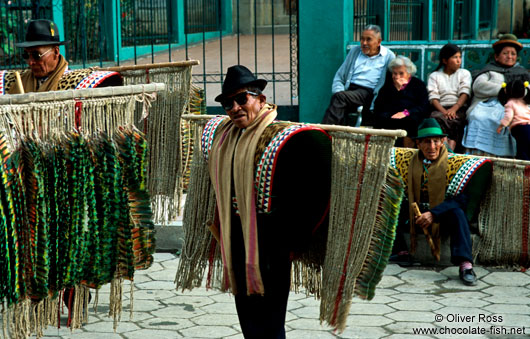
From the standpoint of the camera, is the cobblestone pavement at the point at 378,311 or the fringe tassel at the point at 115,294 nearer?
the fringe tassel at the point at 115,294

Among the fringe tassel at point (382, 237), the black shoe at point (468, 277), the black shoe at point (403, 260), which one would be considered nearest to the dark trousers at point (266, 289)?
the fringe tassel at point (382, 237)

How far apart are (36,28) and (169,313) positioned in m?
2.06

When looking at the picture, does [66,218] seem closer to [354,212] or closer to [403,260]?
[354,212]

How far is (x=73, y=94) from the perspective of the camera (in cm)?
379

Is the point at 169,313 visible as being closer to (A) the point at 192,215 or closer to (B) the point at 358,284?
(A) the point at 192,215

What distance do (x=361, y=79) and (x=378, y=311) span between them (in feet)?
11.6

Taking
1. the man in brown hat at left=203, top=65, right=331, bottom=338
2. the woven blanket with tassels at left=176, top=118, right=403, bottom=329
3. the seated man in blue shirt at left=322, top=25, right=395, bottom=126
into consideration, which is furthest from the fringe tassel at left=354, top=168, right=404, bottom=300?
the seated man in blue shirt at left=322, top=25, right=395, bottom=126

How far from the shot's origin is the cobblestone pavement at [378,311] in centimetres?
484

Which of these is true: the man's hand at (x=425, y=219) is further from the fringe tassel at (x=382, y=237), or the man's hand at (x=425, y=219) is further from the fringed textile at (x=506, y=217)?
the fringe tassel at (x=382, y=237)

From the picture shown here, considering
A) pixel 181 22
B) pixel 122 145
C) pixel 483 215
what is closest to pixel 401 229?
pixel 483 215

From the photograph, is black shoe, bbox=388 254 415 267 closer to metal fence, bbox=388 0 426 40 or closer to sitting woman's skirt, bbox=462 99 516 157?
sitting woman's skirt, bbox=462 99 516 157

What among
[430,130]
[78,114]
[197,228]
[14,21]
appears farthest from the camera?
[14,21]

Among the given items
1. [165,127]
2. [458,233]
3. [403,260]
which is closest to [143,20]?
[165,127]

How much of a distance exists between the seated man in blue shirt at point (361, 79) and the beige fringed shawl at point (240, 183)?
423 cm
